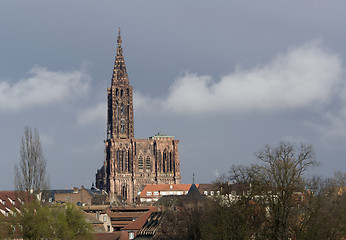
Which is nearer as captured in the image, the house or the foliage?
the foliage

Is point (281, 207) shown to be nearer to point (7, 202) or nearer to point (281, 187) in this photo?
point (281, 187)

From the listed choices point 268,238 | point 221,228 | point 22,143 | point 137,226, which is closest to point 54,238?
point 22,143

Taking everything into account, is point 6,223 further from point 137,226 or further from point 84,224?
point 137,226

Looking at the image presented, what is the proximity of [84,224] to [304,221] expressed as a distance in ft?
119

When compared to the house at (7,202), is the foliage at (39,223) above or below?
below

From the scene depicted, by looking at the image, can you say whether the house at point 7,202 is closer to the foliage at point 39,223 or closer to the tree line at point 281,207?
the foliage at point 39,223

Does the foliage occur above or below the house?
below

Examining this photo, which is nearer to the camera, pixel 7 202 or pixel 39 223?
pixel 39 223

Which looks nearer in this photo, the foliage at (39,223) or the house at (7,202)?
the foliage at (39,223)

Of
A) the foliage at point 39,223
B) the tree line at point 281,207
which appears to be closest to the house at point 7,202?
the foliage at point 39,223

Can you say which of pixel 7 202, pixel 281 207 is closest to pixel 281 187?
pixel 281 207

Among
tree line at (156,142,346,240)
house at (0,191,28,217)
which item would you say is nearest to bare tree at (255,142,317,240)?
tree line at (156,142,346,240)

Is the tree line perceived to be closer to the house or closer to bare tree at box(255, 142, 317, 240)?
bare tree at box(255, 142, 317, 240)

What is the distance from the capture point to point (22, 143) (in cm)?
9475
